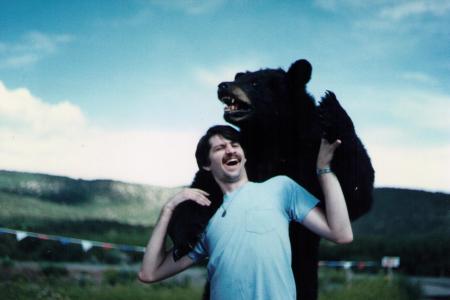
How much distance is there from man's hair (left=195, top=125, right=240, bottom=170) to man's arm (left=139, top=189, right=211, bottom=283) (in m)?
0.17

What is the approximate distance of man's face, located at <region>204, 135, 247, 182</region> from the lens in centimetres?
202

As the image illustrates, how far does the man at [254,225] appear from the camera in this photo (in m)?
1.77

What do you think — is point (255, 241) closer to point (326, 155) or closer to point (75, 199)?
point (326, 155)

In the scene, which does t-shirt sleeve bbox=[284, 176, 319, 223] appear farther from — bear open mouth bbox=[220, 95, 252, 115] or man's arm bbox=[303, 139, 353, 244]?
bear open mouth bbox=[220, 95, 252, 115]

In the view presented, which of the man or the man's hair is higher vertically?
the man's hair

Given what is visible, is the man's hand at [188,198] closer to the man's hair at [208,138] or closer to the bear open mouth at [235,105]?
the man's hair at [208,138]

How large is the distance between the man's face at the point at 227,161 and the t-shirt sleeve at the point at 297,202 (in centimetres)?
21

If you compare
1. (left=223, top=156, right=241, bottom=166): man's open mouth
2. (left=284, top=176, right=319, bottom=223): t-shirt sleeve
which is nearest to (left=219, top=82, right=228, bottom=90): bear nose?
(left=223, top=156, right=241, bottom=166): man's open mouth

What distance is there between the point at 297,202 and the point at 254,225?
0.19 meters

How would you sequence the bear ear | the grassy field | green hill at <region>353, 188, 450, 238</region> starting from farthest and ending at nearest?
green hill at <region>353, 188, 450, 238</region> < the grassy field < the bear ear

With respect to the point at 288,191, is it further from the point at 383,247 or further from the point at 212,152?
the point at 383,247

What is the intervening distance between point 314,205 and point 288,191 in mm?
104

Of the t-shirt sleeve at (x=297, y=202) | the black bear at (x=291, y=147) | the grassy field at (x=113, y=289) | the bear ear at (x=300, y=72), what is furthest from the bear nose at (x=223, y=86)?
the grassy field at (x=113, y=289)

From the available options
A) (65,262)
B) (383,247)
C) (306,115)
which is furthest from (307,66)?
(383,247)
